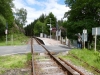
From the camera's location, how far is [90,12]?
122 ft

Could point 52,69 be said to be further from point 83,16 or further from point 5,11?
point 5,11

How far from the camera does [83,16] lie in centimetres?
3719

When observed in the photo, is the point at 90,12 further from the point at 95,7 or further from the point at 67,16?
the point at 67,16

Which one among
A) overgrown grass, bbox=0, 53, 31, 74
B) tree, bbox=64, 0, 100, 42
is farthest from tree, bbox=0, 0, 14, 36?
overgrown grass, bbox=0, 53, 31, 74

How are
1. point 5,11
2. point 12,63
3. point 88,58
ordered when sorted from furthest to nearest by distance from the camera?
point 5,11, point 88,58, point 12,63

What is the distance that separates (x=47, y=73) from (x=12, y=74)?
1510 millimetres

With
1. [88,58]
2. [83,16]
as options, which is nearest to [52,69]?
[88,58]

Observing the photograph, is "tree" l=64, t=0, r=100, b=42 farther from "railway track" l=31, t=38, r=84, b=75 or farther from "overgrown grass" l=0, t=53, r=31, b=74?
"railway track" l=31, t=38, r=84, b=75

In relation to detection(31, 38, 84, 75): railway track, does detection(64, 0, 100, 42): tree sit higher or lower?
higher

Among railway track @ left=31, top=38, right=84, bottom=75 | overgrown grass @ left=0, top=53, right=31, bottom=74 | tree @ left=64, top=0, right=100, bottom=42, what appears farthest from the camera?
tree @ left=64, top=0, right=100, bottom=42

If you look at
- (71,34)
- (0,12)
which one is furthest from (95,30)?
(0,12)

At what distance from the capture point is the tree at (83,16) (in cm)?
3503

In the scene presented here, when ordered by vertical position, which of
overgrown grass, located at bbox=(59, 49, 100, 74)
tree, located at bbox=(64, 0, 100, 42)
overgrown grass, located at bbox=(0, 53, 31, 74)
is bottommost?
overgrown grass, located at bbox=(0, 53, 31, 74)

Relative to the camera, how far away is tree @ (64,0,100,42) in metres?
35.0
